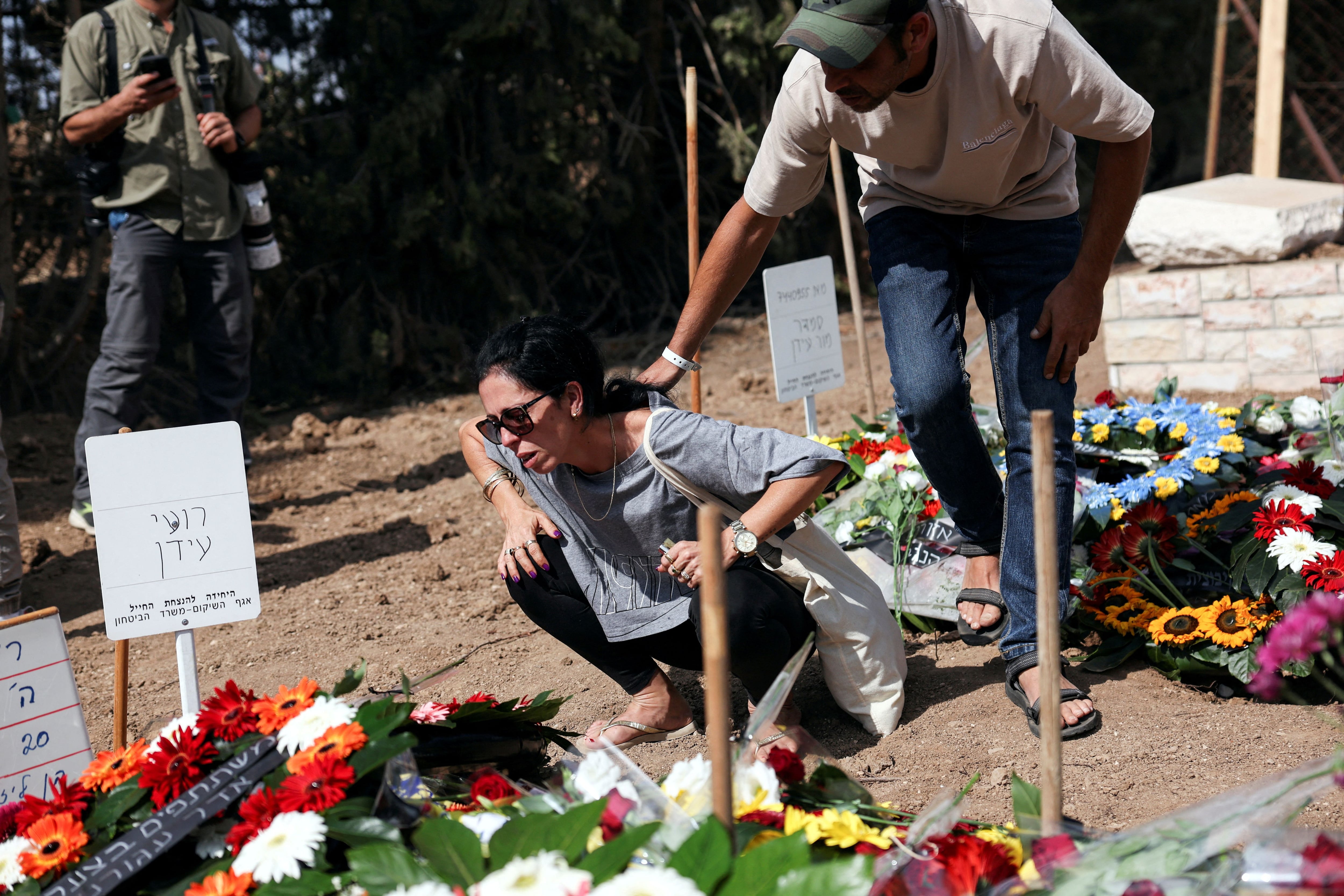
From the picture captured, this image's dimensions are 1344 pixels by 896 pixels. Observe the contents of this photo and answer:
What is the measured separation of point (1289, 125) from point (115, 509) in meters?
8.94

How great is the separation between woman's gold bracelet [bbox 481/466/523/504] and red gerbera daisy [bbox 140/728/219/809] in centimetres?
104

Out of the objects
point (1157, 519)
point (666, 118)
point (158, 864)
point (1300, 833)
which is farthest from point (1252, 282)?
point (158, 864)

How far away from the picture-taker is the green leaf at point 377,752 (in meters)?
1.32

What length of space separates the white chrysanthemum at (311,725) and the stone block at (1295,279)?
446cm

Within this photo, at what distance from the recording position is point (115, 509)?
212 centimetres

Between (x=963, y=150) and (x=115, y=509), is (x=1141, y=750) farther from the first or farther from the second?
(x=115, y=509)

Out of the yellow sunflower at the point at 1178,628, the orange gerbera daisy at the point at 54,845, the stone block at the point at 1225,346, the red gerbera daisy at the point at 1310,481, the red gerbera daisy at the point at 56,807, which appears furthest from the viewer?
the stone block at the point at 1225,346

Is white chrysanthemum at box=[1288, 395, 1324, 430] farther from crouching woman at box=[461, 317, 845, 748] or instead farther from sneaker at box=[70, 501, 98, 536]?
sneaker at box=[70, 501, 98, 536]

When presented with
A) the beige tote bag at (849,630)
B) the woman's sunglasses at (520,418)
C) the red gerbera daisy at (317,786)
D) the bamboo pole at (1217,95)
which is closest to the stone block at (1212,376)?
the bamboo pole at (1217,95)

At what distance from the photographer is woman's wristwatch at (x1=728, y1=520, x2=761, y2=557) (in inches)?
81.7

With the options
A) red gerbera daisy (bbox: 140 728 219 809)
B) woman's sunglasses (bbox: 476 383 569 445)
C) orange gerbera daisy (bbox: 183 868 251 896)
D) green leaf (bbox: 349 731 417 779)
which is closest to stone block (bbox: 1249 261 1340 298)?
woman's sunglasses (bbox: 476 383 569 445)

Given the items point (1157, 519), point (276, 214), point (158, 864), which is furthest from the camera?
point (276, 214)

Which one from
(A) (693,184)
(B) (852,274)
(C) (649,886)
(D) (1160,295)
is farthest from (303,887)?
(D) (1160,295)

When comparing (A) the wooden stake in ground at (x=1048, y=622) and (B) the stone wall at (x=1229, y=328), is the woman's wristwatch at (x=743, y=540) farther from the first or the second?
(B) the stone wall at (x=1229, y=328)
